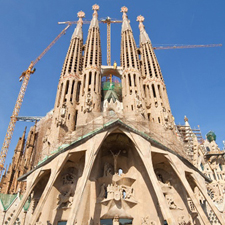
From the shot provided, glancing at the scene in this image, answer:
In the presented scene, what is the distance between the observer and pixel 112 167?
19531mm

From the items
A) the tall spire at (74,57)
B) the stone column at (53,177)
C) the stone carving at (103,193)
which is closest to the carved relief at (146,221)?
the stone carving at (103,193)

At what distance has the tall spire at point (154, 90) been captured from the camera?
2277 cm

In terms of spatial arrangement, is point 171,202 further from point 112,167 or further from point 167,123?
point 167,123

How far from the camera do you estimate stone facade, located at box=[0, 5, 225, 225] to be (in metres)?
16.3

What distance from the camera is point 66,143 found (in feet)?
60.0

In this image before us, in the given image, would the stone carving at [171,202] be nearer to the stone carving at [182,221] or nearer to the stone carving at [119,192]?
the stone carving at [182,221]

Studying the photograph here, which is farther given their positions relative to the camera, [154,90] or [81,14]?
[81,14]

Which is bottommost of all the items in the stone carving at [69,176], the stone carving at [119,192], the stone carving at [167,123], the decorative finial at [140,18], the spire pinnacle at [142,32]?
the stone carving at [119,192]

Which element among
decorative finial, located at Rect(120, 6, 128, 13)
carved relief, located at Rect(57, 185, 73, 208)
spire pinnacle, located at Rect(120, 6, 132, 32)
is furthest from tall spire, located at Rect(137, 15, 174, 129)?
carved relief, located at Rect(57, 185, 73, 208)

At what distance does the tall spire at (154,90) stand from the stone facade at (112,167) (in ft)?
0.38

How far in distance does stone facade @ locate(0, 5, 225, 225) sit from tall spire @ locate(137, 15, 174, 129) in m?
0.12

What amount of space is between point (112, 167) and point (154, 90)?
10.7 m

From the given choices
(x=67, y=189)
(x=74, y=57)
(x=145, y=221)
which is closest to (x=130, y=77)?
(x=74, y=57)

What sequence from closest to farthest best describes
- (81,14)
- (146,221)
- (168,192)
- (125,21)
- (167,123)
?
(146,221) → (168,192) → (167,123) → (125,21) → (81,14)
